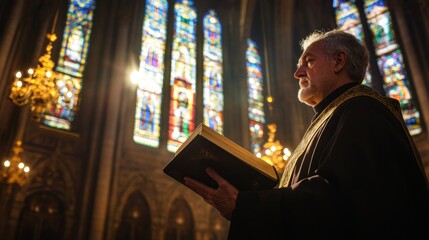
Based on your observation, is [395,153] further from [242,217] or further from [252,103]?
[252,103]

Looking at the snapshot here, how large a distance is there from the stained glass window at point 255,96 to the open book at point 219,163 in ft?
35.3

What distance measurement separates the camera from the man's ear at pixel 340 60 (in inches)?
82.0

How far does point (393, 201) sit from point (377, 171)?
119 mm


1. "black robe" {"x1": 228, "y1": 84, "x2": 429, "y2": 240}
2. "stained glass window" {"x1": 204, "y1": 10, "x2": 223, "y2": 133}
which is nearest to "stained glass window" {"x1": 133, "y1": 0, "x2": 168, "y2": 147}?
"stained glass window" {"x1": 204, "y1": 10, "x2": 223, "y2": 133}

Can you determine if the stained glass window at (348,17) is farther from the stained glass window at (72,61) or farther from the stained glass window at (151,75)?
the stained glass window at (72,61)

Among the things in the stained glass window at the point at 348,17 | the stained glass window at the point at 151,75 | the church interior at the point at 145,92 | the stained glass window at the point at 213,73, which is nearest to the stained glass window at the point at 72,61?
the church interior at the point at 145,92

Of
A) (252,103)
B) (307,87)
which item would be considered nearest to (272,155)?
(252,103)

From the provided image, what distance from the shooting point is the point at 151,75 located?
12320mm

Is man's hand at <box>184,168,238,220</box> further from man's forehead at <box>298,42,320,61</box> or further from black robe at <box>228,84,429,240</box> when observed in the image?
man's forehead at <box>298,42,320,61</box>

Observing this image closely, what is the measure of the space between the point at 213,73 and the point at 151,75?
247 cm

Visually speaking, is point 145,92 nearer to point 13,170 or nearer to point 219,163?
point 13,170

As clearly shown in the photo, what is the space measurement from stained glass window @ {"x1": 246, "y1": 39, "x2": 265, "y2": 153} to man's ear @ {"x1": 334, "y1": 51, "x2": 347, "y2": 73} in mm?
10573

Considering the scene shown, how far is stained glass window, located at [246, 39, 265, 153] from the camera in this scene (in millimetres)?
13320

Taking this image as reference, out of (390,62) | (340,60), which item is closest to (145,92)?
(390,62)
